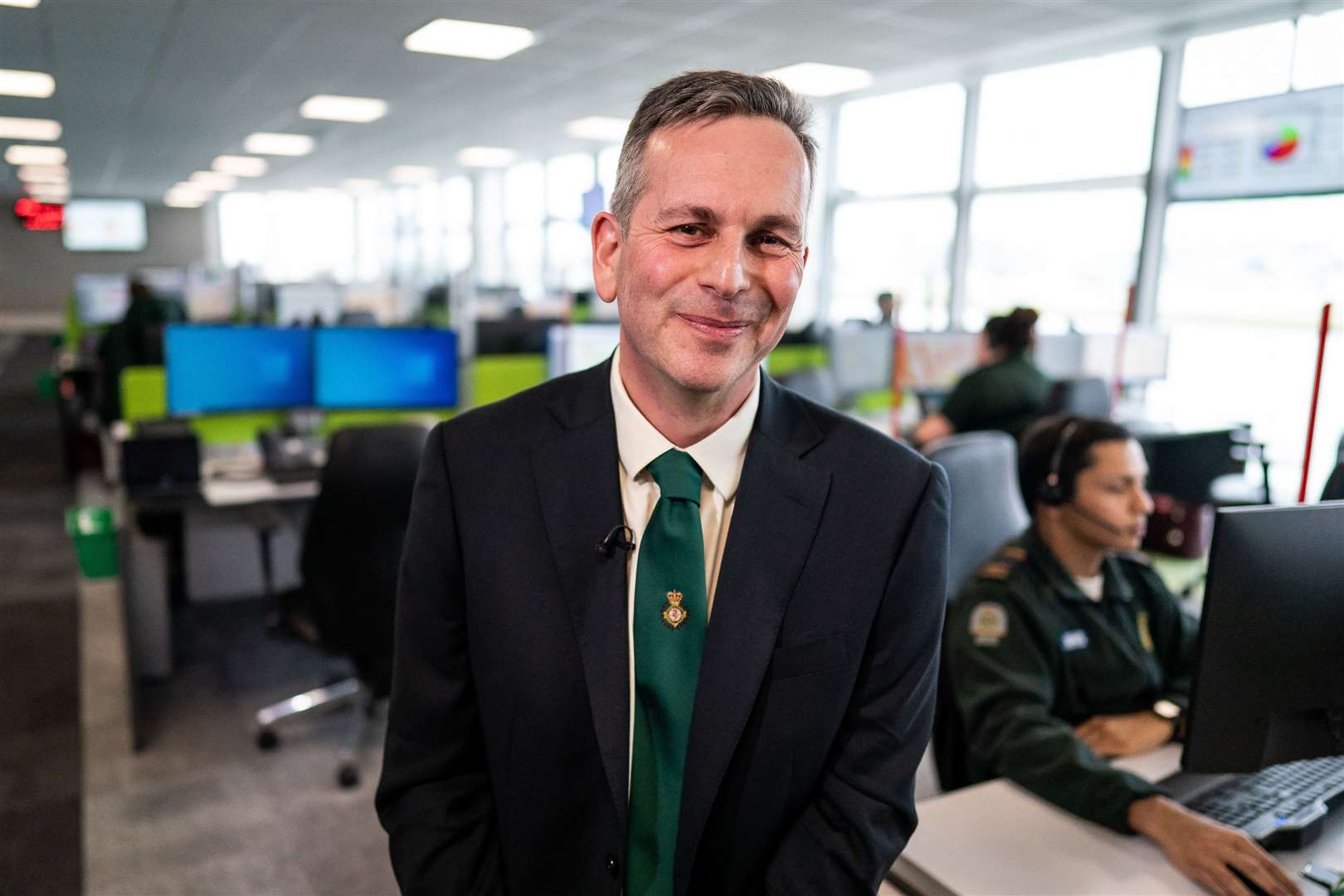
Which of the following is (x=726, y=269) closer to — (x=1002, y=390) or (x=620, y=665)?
(x=620, y=665)

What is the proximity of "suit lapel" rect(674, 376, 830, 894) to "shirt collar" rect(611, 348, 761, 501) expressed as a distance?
2 cm

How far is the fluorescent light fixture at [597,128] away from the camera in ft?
27.9

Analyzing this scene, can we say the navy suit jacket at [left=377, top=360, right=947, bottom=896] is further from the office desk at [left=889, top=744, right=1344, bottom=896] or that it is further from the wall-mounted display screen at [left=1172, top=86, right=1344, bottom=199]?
the wall-mounted display screen at [left=1172, top=86, right=1344, bottom=199]

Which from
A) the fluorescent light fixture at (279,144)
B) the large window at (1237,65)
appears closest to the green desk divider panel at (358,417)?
the large window at (1237,65)

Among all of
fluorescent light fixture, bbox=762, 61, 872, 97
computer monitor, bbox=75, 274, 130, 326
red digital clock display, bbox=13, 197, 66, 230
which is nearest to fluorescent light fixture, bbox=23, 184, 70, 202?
red digital clock display, bbox=13, 197, 66, 230

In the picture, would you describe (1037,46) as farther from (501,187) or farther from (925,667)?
(501,187)

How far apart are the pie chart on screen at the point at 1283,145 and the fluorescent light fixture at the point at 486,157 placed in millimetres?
7667

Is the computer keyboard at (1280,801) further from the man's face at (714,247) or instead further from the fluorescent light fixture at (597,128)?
the fluorescent light fixture at (597,128)

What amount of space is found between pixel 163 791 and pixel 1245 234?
18.9ft

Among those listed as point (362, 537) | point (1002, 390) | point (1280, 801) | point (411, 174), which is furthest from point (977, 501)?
point (411, 174)

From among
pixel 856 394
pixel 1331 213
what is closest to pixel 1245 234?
pixel 1331 213

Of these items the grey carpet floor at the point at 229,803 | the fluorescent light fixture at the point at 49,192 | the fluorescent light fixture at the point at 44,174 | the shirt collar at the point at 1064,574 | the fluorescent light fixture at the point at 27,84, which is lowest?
the grey carpet floor at the point at 229,803

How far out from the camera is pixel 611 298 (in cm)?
96

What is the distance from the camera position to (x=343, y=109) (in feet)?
26.0
